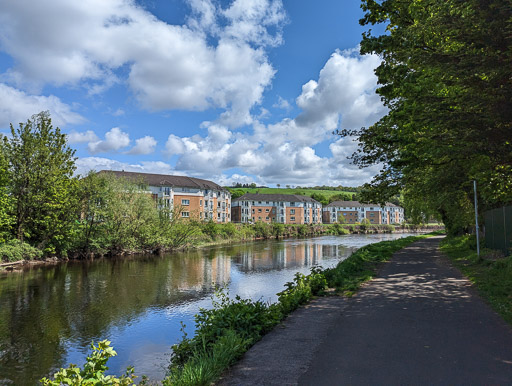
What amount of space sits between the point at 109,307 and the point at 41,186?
728 inches

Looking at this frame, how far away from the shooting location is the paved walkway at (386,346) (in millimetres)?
4762

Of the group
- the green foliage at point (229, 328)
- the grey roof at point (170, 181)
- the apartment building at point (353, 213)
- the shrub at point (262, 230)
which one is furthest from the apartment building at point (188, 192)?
the apartment building at point (353, 213)

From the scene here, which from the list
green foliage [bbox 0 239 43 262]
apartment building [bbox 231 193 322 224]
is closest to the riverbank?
green foliage [bbox 0 239 43 262]

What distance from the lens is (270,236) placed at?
224ft

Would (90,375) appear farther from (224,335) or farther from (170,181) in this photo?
(170,181)

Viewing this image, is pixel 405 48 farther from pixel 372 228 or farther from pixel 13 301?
pixel 372 228

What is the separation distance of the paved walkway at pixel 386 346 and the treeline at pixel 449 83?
4.09 metres

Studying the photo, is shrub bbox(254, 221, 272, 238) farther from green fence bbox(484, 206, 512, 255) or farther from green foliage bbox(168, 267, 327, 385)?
green foliage bbox(168, 267, 327, 385)

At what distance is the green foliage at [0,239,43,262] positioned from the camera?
24688 millimetres

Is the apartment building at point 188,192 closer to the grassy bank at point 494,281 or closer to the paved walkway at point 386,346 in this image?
the grassy bank at point 494,281

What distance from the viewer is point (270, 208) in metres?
116

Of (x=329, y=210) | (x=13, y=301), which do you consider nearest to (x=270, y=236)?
(x=13, y=301)

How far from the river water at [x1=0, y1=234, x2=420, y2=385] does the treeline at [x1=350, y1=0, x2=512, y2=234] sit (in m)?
8.21

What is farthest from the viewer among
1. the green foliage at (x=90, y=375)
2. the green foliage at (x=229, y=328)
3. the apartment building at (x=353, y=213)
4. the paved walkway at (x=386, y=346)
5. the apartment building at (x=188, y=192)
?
the apartment building at (x=353, y=213)
